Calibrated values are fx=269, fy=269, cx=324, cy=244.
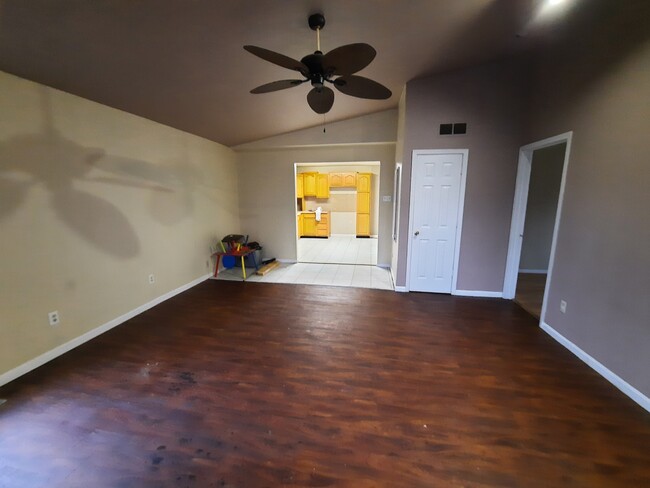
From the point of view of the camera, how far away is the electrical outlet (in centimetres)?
251

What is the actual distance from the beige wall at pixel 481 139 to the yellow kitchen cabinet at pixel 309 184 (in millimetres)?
5615

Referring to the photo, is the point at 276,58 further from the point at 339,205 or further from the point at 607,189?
the point at 339,205

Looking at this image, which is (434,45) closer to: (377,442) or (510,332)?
(510,332)

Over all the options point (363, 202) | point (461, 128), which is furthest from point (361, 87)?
point (363, 202)

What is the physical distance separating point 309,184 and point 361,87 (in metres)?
7.29

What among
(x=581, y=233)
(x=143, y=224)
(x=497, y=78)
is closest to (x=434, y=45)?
(x=497, y=78)

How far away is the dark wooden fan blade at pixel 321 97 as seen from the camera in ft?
6.91

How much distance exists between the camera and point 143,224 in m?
3.54

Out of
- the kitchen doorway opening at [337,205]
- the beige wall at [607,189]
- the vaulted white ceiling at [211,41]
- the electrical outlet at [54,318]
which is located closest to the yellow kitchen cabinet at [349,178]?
the kitchen doorway opening at [337,205]

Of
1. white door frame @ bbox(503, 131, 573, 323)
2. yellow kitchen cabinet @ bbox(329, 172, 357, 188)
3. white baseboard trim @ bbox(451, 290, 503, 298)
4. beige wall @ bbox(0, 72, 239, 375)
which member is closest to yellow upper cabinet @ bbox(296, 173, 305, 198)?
yellow kitchen cabinet @ bbox(329, 172, 357, 188)

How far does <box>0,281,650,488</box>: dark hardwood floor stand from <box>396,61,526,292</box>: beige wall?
1.18 metres

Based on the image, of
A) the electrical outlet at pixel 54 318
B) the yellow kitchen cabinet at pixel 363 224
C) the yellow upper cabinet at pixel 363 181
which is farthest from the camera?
the yellow kitchen cabinet at pixel 363 224

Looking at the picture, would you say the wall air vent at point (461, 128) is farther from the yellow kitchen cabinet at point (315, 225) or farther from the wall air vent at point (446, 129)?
the yellow kitchen cabinet at point (315, 225)

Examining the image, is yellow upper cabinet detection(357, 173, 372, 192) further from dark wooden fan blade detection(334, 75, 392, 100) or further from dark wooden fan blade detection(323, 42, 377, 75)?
dark wooden fan blade detection(323, 42, 377, 75)
